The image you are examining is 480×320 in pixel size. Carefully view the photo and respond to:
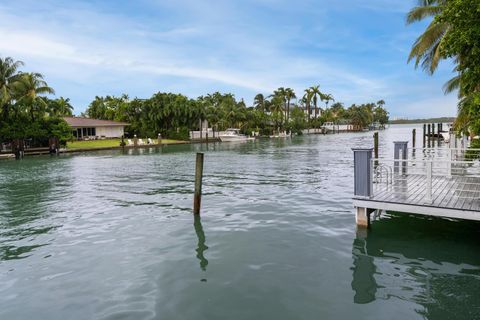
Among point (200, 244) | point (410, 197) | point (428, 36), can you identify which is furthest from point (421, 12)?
point (200, 244)

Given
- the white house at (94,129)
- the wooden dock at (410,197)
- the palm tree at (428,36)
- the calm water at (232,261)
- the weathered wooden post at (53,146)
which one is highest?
the palm tree at (428,36)

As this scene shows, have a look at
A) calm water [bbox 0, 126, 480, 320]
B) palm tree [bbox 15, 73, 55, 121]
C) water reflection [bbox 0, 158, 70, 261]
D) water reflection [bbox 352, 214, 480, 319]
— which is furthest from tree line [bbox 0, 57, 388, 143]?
water reflection [bbox 352, 214, 480, 319]

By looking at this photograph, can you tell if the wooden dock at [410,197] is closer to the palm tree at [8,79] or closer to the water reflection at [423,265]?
the water reflection at [423,265]

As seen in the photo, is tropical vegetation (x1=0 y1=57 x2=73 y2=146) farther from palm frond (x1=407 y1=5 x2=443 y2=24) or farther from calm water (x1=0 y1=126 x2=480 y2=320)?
palm frond (x1=407 y1=5 x2=443 y2=24)

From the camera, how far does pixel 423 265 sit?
907cm

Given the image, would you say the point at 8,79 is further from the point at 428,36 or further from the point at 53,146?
the point at 428,36

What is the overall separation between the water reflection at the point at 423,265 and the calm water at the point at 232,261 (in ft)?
0.11

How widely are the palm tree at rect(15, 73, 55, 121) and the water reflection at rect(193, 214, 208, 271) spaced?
146 feet

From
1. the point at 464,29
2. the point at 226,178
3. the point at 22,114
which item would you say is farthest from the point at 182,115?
the point at 464,29

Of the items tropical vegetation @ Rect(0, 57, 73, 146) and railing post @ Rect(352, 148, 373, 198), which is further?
tropical vegetation @ Rect(0, 57, 73, 146)

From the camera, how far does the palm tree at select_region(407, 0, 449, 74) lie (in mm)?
21422

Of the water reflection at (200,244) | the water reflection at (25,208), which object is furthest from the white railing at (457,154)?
the water reflection at (25,208)

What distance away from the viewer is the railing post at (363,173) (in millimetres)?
11055

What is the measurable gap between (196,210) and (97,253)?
15.6ft
